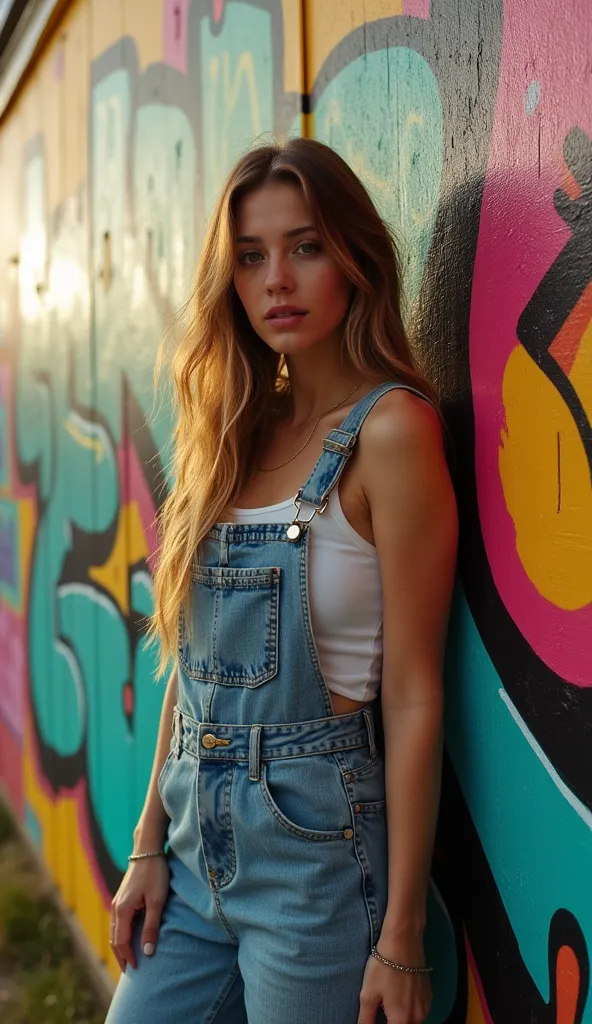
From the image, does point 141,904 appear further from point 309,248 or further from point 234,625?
point 309,248

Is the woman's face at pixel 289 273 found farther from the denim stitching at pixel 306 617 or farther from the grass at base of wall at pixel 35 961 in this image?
the grass at base of wall at pixel 35 961

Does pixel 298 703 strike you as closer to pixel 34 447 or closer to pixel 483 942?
pixel 483 942

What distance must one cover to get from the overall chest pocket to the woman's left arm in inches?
7.3

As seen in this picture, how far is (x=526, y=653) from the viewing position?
4.35ft

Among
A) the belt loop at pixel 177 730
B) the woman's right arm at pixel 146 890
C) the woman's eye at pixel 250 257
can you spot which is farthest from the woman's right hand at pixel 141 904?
the woman's eye at pixel 250 257

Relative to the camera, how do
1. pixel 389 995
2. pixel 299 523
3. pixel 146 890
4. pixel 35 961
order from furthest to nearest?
pixel 35 961
pixel 146 890
pixel 299 523
pixel 389 995

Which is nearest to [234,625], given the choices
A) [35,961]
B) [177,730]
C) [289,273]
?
[177,730]

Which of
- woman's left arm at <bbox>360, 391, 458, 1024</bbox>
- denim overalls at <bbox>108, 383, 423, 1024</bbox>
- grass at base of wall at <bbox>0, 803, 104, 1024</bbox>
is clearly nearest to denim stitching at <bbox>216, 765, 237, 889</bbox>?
denim overalls at <bbox>108, 383, 423, 1024</bbox>

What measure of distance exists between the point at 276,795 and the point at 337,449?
21.4 inches

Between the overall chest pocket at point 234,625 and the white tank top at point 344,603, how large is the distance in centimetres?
7

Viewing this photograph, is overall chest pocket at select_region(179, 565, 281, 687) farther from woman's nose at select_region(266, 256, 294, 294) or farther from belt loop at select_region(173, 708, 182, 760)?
woman's nose at select_region(266, 256, 294, 294)

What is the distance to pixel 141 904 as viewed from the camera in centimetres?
177

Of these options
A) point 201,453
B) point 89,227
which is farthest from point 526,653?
point 89,227

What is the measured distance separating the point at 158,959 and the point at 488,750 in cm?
72
